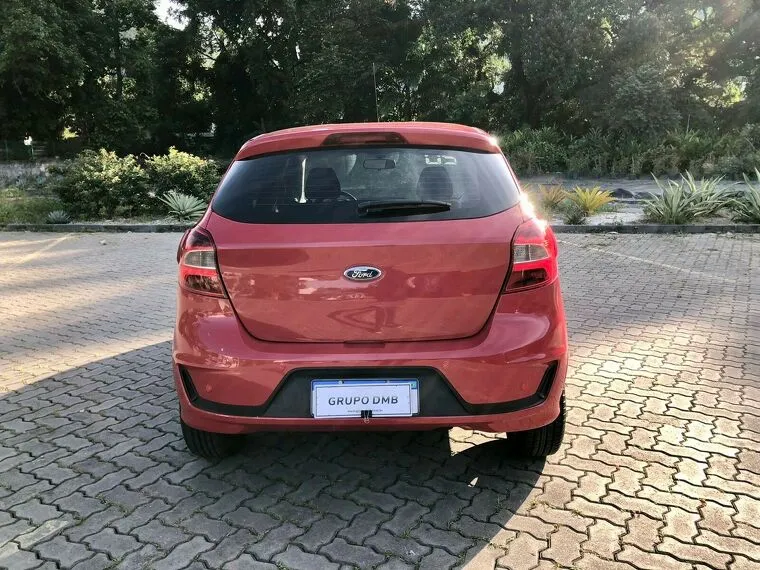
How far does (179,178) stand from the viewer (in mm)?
14391

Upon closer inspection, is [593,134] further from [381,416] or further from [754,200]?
[381,416]

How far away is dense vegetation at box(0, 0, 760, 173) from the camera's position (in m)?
21.7

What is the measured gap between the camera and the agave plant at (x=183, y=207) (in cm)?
1359

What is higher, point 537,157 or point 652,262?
point 537,157

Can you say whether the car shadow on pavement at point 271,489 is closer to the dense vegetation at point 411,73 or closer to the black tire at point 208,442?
the black tire at point 208,442

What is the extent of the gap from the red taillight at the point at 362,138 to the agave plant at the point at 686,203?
390 inches

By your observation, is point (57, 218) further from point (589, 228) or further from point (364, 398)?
point (364, 398)

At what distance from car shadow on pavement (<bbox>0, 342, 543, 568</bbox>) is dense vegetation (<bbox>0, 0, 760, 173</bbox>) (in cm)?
1737

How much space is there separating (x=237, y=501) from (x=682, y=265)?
23.8ft

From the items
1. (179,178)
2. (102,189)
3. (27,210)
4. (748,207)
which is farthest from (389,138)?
(27,210)

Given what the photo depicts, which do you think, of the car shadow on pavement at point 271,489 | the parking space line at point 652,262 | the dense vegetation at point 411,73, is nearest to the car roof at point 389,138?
the car shadow on pavement at point 271,489

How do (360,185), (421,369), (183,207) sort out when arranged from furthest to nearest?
(183,207) → (360,185) → (421,369)

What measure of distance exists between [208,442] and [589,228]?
32.0 ft

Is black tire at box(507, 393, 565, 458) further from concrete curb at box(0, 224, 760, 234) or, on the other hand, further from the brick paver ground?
concrete curb at box(0, 224, 760, 234)
